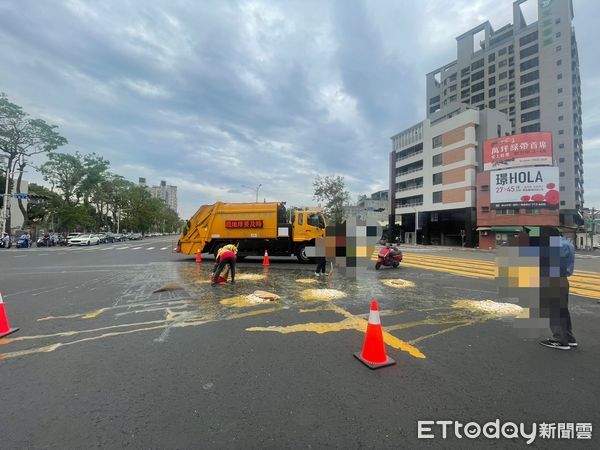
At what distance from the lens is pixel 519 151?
33156 mm

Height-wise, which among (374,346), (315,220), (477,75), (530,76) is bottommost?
(374,346)

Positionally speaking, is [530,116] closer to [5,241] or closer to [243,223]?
[243,223]

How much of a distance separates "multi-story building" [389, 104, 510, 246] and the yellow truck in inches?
1401

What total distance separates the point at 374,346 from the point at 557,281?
261cm

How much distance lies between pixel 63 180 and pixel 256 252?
39.2 metres

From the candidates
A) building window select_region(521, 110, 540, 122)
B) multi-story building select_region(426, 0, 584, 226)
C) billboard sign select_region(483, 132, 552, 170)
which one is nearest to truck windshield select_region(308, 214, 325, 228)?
billboard sign select_region(483, 132, 552, 170)

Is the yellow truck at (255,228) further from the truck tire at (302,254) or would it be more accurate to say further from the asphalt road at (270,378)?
the asphalt road at (270,378)

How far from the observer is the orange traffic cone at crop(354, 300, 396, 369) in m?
3.52

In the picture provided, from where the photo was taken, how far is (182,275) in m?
10.6

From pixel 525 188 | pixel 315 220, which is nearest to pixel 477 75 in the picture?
pixel 525 188

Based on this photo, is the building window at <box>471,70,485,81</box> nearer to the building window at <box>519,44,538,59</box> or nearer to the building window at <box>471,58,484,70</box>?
the building window at <box>471,58,484,70</box>

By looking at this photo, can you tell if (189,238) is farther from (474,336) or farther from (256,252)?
(474,336)

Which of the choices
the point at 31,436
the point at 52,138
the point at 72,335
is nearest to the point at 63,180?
the point at 52,138

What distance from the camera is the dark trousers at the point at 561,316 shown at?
3.96m
